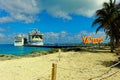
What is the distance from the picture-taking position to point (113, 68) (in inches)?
598

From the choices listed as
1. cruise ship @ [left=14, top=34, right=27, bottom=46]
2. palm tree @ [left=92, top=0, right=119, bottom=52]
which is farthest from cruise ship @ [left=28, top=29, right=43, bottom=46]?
palm tree @ [left=92, top=0, right=119, bottom=52]

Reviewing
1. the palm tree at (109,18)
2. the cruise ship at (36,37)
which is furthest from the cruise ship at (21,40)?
the palm tree at (109,18)

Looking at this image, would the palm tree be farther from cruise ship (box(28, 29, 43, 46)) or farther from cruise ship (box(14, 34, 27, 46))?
cruise ship (box(14, 34, 27, 46))

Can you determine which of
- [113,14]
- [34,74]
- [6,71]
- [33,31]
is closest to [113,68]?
[34,74]

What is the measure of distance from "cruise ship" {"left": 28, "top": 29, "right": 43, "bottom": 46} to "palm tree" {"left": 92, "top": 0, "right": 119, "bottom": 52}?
68.9 m

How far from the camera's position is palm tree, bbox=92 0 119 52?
29.4 m

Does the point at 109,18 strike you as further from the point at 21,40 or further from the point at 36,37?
the point at 21,40

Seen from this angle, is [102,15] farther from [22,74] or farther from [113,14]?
[22,74]

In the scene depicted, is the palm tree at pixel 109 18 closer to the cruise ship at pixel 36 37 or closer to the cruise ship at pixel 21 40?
the cruise ship at pixel 36 37

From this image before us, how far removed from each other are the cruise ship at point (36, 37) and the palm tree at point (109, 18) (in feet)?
226

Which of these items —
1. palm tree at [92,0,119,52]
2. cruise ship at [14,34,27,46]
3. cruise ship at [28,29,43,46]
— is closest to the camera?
palm tree at [92,0,119,52]

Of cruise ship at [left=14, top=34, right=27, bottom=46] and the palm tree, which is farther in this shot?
cruise ship at [left=14, top=34, right=27, bottom=46]

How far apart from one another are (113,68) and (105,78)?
293 cm

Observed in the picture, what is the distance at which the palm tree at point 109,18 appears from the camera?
2942 centimetres
